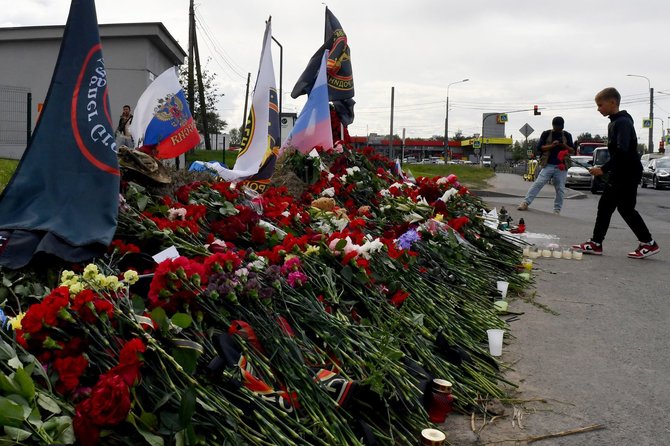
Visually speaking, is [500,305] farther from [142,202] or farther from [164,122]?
[164,122]

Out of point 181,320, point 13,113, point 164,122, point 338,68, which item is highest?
point 338,68

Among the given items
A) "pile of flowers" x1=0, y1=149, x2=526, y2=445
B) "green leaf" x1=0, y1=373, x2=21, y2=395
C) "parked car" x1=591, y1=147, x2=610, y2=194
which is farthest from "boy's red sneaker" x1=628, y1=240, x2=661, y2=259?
"parked car" x1=591, y1=147, x2=610, y2=194

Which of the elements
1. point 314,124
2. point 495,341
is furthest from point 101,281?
point 314,124

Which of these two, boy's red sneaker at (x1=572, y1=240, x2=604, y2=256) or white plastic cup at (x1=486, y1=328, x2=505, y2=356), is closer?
white plastic cup at (x1=486, y1=328, x2=505, y2=356)

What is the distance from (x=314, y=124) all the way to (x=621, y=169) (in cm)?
360

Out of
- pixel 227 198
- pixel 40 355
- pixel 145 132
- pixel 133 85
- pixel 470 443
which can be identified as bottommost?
pixel 470 443

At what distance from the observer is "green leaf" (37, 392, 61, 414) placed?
1.79 m

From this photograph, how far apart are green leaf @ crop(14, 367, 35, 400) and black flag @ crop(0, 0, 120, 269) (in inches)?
39.9

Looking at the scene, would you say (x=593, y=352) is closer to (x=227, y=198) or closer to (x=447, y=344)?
(x=447, y=344)

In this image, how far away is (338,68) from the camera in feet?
29.6

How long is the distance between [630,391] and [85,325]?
2654mm

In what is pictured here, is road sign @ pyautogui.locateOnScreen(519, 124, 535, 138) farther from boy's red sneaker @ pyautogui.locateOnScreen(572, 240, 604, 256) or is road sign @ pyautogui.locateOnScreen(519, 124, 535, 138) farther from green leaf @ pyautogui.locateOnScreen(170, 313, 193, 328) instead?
green leaf @ pyautogui.locateOnScreen(170, 313, 193, 328)

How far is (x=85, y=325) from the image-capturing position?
204 centimetres

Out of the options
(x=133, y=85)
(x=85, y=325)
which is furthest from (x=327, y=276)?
(x=133, y=85)
